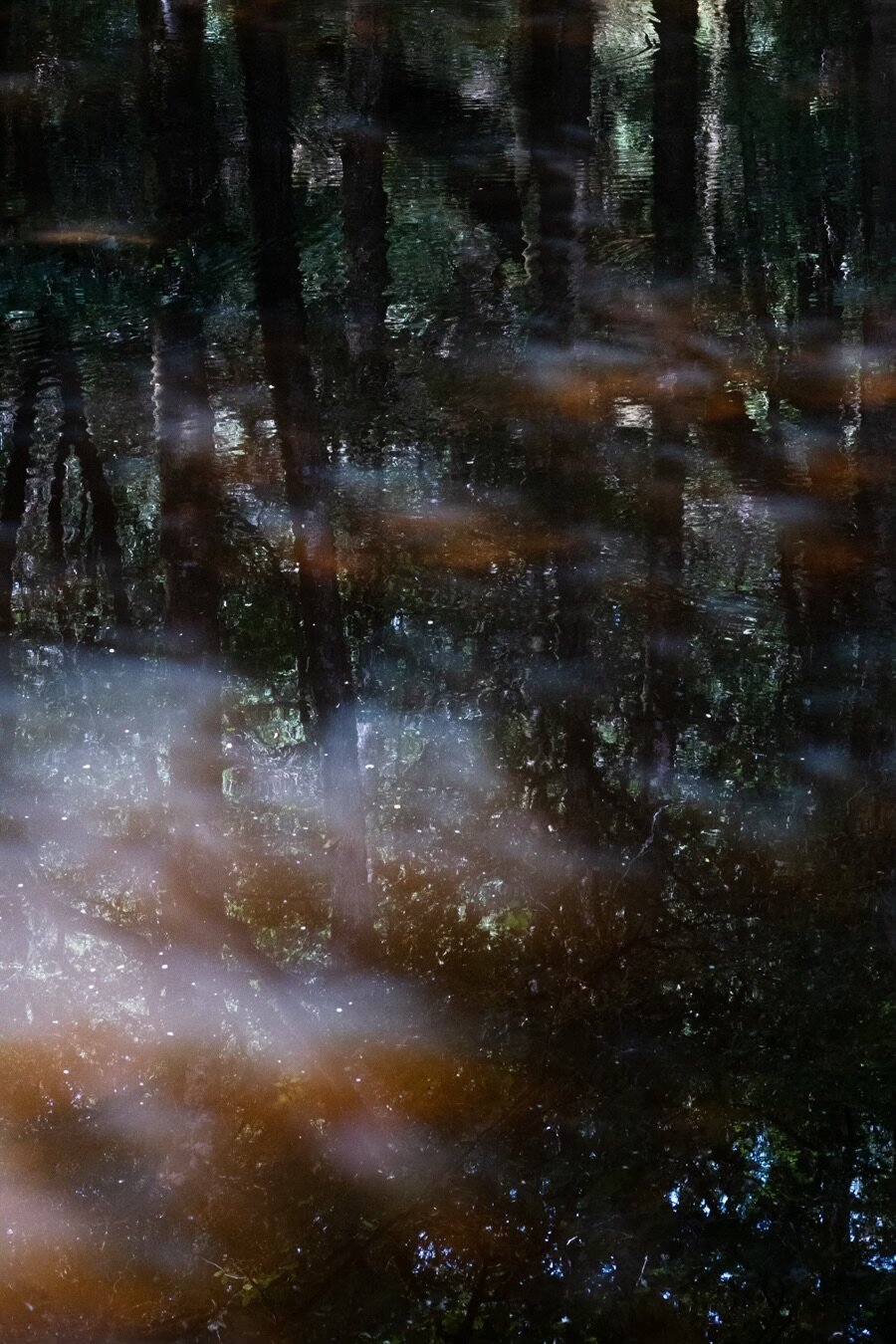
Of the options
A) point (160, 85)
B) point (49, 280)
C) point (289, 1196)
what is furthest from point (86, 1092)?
point (160, 85)

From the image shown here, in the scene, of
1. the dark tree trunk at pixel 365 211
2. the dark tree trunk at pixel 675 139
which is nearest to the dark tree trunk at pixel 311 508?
the dark tree trunk at pixel 365 211

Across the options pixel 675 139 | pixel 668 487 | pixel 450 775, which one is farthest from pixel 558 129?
pixel 450 775

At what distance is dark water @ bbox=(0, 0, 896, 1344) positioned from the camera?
257 cm

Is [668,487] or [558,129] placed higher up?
[558,129]

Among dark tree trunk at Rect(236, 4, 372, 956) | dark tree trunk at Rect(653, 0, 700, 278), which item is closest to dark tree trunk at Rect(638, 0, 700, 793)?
dark tree trunk at Rect(653, 0, 700, 278)

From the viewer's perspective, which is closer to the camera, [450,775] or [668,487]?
[450,775]

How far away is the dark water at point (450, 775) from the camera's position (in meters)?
2.57

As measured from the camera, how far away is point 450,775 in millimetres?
3992

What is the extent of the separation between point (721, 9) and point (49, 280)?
34.9 ft

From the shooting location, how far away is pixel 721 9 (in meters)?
16.0

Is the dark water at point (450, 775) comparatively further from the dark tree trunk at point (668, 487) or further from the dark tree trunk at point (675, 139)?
the dark tree trunk at point (675, 139)

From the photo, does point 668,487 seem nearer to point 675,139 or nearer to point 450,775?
point 450,775

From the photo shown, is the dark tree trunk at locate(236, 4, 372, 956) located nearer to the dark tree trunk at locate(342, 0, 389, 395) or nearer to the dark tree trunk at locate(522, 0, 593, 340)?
the dark tree trunk at locate(342, 0, 389, 395)

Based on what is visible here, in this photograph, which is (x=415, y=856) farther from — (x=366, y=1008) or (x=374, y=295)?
(x=374, y=295)
